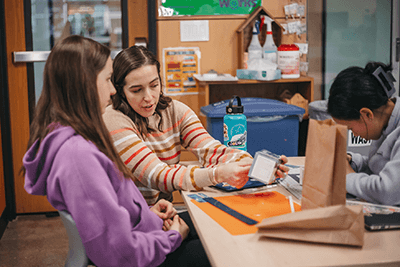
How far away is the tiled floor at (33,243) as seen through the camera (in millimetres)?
2336

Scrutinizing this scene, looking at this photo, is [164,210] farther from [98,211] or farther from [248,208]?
[98,211]

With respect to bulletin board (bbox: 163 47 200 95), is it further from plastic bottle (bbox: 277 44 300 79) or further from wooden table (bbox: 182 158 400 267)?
wooden table (bbox: 182 158 400 267)

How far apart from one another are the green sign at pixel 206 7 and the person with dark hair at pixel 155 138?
143 cm

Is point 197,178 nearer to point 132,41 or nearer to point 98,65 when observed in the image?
point 98,65

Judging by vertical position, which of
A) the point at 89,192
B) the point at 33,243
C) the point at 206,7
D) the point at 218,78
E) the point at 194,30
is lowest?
the point at 33,243

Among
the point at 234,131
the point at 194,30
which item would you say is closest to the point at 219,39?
the point at 194,30

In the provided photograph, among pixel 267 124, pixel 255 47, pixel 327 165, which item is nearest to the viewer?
pixel 327 165

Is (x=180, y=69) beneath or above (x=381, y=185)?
above

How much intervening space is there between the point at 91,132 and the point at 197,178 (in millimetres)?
478

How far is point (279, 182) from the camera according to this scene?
55.2 inches

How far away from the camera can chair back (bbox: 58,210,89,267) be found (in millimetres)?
888

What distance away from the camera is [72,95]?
950 millimetres

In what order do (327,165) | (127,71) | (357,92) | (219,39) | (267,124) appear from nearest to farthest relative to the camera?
1. (327,165)
2. (357,92)
3. (127,71)
4. (267,124)
5. (219,39)

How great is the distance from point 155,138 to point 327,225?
91 centimetres
